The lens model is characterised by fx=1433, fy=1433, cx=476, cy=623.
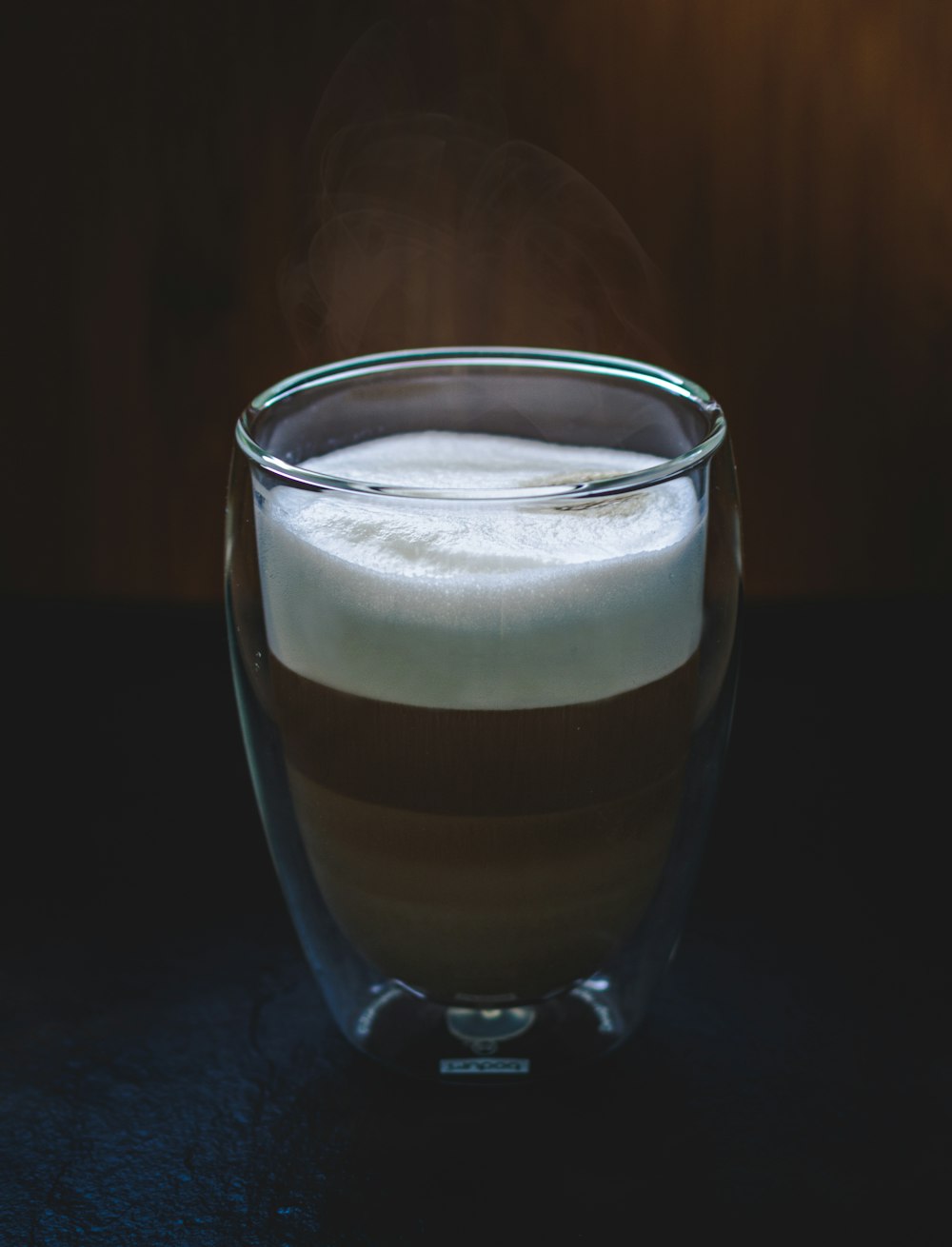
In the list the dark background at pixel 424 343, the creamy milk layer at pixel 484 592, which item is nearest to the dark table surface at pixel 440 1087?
the dark background at pixel 424 343

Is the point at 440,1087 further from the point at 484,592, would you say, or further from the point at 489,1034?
the point at 484,592

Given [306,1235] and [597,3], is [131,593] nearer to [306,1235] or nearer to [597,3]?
[597,3]

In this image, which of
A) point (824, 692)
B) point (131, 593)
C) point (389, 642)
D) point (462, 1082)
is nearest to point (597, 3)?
point (824, 692)

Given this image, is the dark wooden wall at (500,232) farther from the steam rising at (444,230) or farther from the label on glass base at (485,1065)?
the label on glass base at (485,1065)

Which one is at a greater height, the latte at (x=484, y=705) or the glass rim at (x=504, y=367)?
the glass rim at (x=504, y=367)

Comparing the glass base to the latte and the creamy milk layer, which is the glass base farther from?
the creamy milk layer

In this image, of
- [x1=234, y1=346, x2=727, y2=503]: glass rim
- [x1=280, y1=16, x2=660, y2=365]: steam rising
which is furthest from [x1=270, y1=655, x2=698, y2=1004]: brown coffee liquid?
[x1=280, y1=16, x2=660, y2=365]: steam rising

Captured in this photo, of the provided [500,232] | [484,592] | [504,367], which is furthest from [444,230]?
[484,592]
